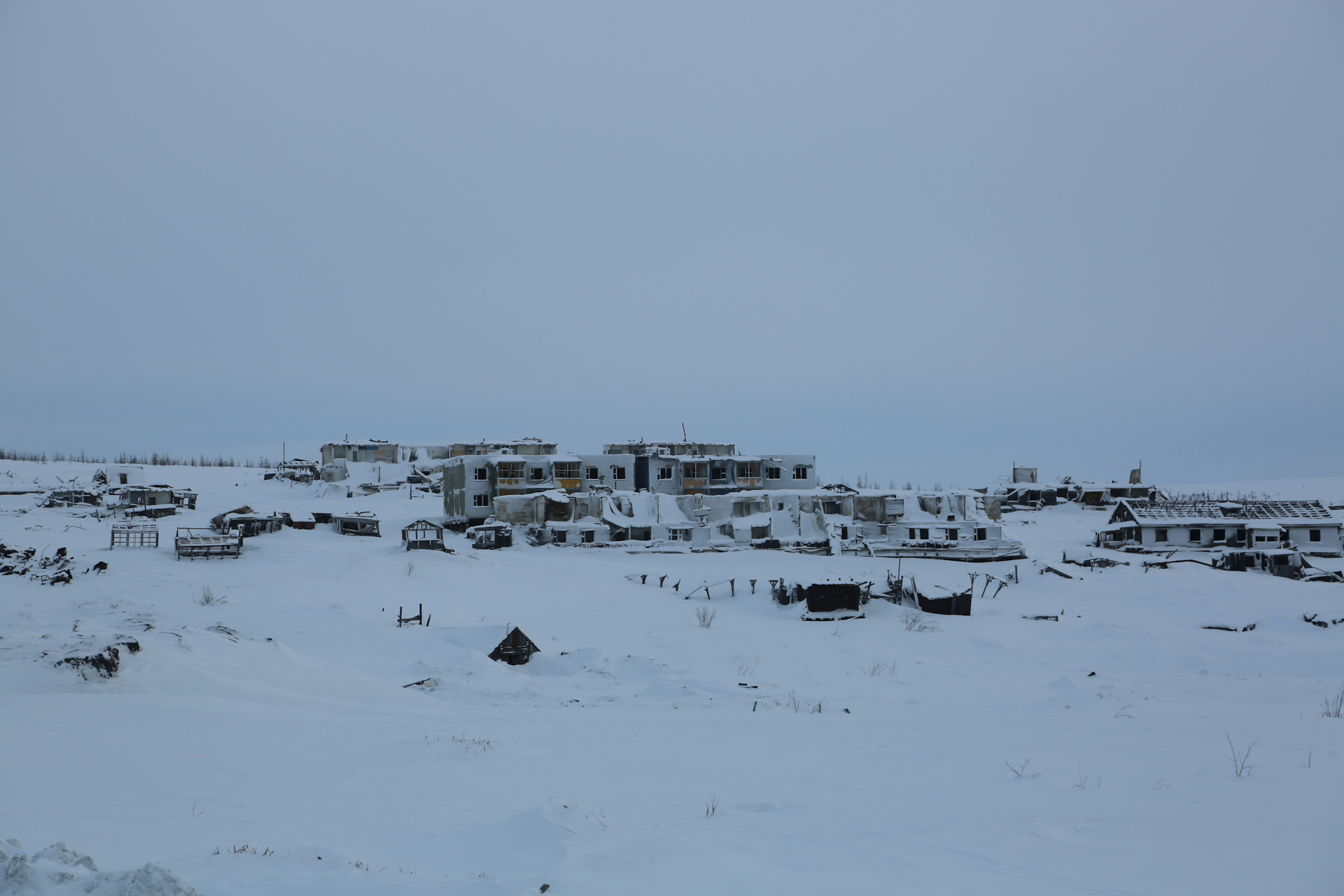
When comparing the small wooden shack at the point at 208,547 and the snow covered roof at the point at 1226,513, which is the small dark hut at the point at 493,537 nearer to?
the small wooden shack at the point at 208,547

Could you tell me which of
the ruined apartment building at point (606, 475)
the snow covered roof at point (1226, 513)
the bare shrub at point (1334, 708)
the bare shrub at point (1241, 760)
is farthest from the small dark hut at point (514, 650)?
the snow covered roof at point (1226, 513)

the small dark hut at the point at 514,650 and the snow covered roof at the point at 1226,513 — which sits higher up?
the snow covered roof at the point at 1226,513

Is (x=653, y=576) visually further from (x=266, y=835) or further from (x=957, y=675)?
(x=266, y=835)

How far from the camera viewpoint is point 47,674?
14023mm

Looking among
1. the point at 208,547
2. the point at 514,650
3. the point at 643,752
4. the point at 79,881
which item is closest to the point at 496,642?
the point at 514,650

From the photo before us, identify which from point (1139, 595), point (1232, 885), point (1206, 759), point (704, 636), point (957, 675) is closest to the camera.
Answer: point (1232, 885)

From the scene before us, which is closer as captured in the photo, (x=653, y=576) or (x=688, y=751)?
(x=688, y=751)

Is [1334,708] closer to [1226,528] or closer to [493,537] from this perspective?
[493,537]

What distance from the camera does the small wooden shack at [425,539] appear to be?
40375 millimetres

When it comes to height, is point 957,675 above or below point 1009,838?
below

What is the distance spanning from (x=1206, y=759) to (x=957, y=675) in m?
10.8

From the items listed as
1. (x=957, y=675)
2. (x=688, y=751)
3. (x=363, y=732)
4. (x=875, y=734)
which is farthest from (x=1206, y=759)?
(x=363, y=732)

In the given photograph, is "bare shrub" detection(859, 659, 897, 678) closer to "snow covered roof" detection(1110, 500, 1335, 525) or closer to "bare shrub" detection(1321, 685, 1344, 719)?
"bare shrub" detection(1321, 685, 1344, 719)

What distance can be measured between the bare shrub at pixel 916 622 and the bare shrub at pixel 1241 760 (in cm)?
1767
